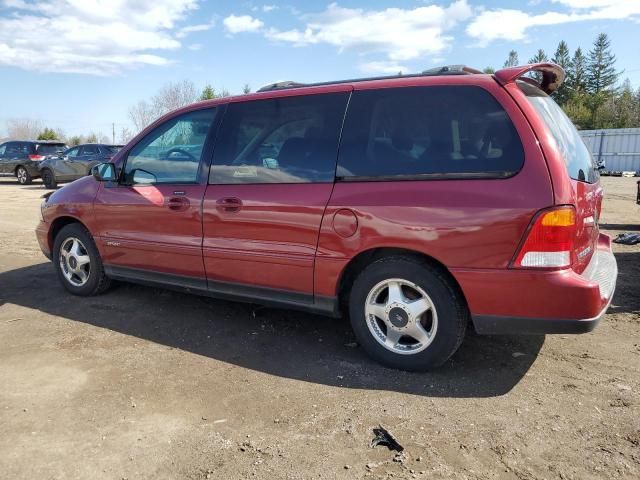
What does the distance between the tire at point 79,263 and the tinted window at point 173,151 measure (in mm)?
895

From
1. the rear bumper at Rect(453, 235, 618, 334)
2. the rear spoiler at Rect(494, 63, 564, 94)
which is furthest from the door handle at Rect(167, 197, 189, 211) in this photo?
the rear spoiler at Rect(494, 63, 564, 94)

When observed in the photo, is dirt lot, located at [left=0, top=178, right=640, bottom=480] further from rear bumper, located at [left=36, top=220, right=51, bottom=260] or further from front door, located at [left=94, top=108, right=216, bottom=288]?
rear bumper, located at [left=36, top=220, right=51, bottom=260]

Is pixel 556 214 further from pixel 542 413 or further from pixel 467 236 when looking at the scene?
pixel 542 413

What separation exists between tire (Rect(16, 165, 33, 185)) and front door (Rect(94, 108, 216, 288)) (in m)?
18.0

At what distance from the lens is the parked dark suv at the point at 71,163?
18344 mm

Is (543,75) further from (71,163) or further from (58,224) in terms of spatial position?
(71,163)

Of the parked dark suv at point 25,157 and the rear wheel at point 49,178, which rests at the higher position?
the parked dark suv at point 25,157

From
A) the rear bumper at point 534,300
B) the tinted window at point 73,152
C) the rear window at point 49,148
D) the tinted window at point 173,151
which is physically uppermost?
the rear window at point 49,148

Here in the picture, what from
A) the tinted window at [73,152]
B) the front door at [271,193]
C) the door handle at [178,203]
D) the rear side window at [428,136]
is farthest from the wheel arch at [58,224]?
the tinted window at [73,152]

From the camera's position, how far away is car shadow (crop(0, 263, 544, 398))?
Result: 3350mm

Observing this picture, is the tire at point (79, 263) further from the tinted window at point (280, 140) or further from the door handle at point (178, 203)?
the tinted window at point (280, 140)

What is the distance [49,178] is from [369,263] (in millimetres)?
18488

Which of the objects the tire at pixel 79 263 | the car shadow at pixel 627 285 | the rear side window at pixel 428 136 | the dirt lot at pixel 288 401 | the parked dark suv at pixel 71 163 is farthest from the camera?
the parked dark suv at pixel 71 163

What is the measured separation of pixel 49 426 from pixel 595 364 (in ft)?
11.5
